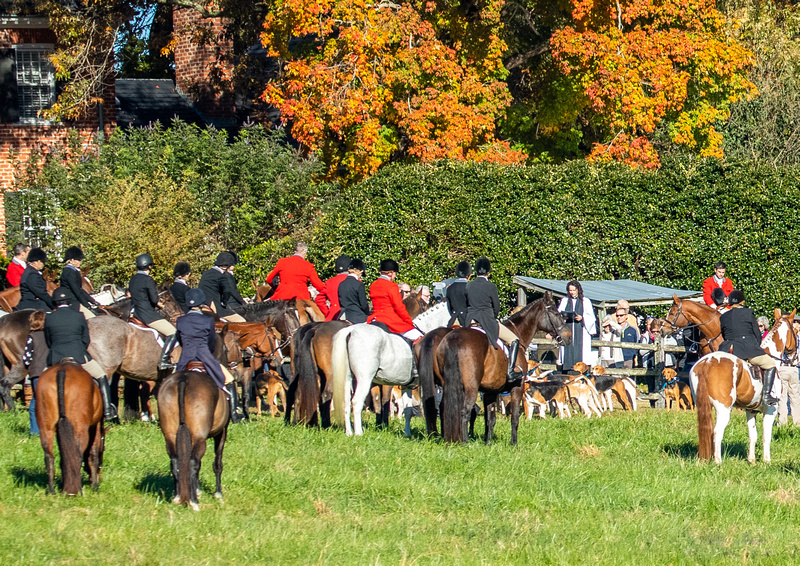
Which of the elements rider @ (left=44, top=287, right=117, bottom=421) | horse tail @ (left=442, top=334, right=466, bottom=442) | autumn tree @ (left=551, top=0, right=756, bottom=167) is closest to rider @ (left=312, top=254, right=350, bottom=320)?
horse tail @ (left=442, top=334, right=466, bottom=442)

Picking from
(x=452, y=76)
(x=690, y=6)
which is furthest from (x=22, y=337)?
(x=690, y=6)

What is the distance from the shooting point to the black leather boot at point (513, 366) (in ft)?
47.5

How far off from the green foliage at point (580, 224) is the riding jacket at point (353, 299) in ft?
30.4

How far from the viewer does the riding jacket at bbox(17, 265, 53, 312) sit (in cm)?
1627

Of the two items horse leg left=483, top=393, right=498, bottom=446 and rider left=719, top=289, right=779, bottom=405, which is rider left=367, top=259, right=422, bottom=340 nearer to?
horse leg left=483, top=393, right=498, bottom=446

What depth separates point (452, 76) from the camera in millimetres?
27672

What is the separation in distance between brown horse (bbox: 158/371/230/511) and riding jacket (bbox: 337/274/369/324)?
234 inches

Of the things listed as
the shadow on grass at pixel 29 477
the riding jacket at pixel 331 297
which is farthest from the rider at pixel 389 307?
the shadow on grass at pixel 29 477

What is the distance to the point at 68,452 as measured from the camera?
10.2 meters

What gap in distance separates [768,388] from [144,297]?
8438 millimetres

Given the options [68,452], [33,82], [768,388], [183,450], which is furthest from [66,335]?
[33,82]

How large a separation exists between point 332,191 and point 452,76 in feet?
13.6

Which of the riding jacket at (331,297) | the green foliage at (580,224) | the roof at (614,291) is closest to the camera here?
the riding jacket at (331,297)

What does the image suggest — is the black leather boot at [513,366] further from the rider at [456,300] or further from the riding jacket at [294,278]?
the riding jacket at [294,278]
